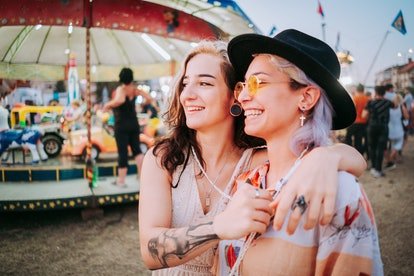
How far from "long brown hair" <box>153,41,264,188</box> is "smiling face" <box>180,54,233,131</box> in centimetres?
5

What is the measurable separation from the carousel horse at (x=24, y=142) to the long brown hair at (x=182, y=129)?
4083 millimetres

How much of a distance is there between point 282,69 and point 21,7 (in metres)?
4.59

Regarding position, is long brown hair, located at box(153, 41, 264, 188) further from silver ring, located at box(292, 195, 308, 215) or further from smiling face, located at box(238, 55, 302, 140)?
silver ring, located at box(292, 195, 308, 215)


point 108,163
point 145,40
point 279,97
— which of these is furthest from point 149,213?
point 145,40

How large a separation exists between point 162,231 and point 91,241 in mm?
3352

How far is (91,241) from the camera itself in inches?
173

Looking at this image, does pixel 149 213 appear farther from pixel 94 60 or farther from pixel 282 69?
pixel 94 60

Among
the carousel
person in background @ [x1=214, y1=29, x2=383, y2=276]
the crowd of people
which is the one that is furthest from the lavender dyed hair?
the crowd of people

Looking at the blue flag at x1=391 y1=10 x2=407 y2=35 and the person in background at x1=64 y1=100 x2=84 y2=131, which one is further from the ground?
the blue flag at x1=391 y1=10 x2=407 y2=35

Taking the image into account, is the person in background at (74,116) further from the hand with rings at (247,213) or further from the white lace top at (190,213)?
the hand with rings at (247,213)

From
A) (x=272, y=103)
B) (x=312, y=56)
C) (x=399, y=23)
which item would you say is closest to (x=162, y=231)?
(x=272, y=103)

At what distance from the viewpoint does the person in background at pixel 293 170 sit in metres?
1.08

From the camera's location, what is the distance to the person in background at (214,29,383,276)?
1075 mm

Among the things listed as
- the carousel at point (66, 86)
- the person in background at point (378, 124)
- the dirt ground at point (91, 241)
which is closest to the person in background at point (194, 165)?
the dirt ground at point (91, 241)
